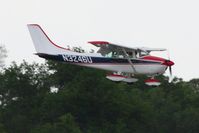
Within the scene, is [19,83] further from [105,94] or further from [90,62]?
[90,62]

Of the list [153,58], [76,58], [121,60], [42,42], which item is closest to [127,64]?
[121,60]

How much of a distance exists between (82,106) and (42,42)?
29.7 metres

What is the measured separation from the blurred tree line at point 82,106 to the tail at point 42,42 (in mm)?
22893

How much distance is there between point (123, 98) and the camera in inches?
3890

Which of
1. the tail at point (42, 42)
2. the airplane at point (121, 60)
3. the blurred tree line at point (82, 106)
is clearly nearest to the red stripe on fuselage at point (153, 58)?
the airplane at point (121, 60)

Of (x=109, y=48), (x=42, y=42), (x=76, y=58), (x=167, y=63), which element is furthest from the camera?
(x=42, y=42)

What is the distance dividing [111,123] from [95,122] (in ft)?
4.59

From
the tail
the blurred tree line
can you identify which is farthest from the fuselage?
the blurred tree line

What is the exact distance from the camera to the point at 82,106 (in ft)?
314

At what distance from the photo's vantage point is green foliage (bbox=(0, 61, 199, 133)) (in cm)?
9406

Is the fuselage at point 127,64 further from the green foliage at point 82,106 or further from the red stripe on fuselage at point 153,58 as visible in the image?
the green foliage at point 82,106

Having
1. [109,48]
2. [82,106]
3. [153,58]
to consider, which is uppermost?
[109,48]

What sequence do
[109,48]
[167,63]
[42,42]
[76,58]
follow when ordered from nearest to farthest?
[167,63] → [109,48] → [76,58] → [42,42]

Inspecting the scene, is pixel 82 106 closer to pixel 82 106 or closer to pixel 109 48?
pixel 82 106
